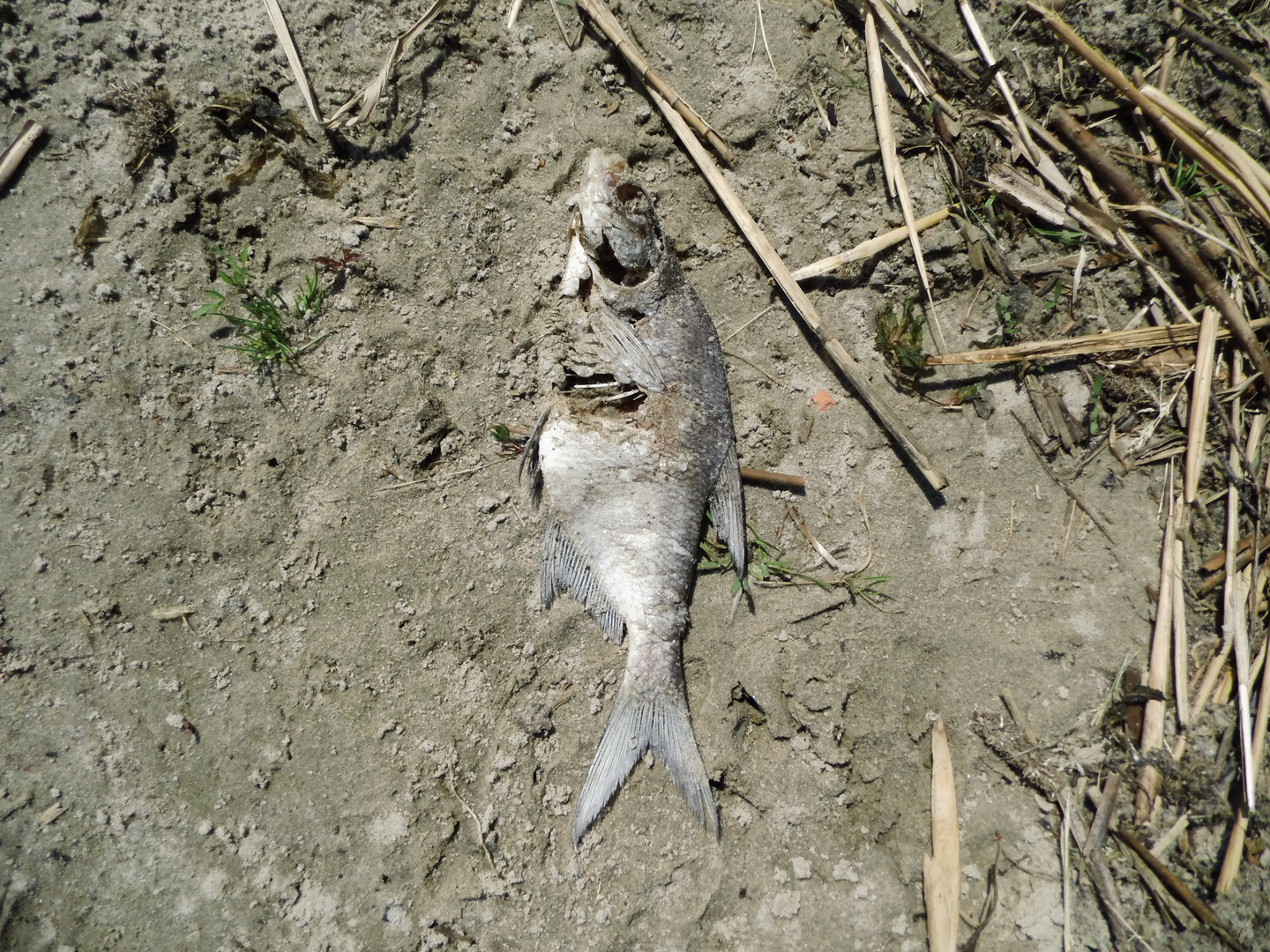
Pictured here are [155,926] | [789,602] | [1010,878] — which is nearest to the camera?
[155,926]

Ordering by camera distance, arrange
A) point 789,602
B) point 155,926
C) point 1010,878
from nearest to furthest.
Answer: point 155,926
point 1010,878
point 789,602

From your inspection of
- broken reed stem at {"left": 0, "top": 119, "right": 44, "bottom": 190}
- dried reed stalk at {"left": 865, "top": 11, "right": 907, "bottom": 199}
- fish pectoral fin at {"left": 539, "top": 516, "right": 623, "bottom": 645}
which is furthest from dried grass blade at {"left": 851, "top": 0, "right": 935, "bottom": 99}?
broken reed stem at {"left": 0, "top": 119, "right": 44, "bottom": 190}

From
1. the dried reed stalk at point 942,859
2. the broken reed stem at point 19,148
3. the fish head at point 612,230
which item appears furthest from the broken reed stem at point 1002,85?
the broken reed stem at point 19,148

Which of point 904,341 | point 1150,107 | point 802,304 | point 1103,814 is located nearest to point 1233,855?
point 1103,814

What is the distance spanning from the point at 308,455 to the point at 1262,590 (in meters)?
4.33

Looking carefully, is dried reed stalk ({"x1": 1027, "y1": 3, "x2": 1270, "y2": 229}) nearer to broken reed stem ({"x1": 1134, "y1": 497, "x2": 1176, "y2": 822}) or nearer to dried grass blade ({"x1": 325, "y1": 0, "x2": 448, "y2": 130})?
broken reed stem ({"x1": 1134, "y1": 497, "x2": 1176, "y2": 822})

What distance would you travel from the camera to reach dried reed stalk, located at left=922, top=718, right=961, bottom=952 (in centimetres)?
244

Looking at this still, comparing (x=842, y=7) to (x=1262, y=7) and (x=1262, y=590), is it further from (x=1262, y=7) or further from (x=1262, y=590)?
(x=1262, y=590)

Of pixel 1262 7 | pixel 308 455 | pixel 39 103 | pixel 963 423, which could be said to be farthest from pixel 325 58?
pixel 1262 7

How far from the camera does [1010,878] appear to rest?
253 centimetres

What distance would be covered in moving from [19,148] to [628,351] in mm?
2604

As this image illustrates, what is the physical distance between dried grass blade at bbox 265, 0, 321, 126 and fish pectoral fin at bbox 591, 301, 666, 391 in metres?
1.56

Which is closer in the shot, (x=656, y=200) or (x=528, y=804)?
(x=528, y=804)

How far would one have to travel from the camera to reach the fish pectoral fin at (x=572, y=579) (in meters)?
2.57
